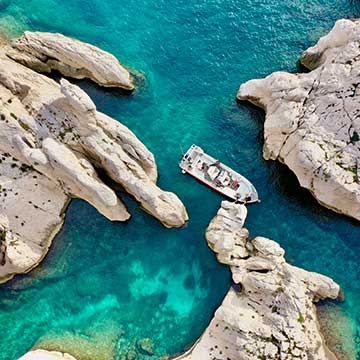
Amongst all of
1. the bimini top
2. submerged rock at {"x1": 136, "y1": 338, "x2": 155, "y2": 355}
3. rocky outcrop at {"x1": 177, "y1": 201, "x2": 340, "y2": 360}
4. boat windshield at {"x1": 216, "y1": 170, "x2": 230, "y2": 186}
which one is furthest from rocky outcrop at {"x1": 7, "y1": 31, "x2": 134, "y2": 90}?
submerged rock at {"x1": 136, "y1": 338, "x2": 155, "y2": 355}

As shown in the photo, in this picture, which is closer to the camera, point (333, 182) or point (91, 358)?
point (91, 358)

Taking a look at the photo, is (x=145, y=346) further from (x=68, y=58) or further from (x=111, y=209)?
(x=68, y=58)

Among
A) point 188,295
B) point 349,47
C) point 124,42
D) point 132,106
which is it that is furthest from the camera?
point 124,42

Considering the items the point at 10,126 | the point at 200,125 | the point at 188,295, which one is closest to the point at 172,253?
the point at 188,295

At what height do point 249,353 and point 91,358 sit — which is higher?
point 249,353

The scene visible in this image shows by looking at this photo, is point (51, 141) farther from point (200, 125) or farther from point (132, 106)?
point (200, 125)

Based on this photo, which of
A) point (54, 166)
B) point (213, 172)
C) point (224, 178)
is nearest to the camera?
point (54, 166)

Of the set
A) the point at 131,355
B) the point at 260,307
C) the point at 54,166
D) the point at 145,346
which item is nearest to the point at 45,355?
the point at 131,355

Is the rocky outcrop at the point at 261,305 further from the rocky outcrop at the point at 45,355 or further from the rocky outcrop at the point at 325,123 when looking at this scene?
the rocky outcrop at the point at 45,355
